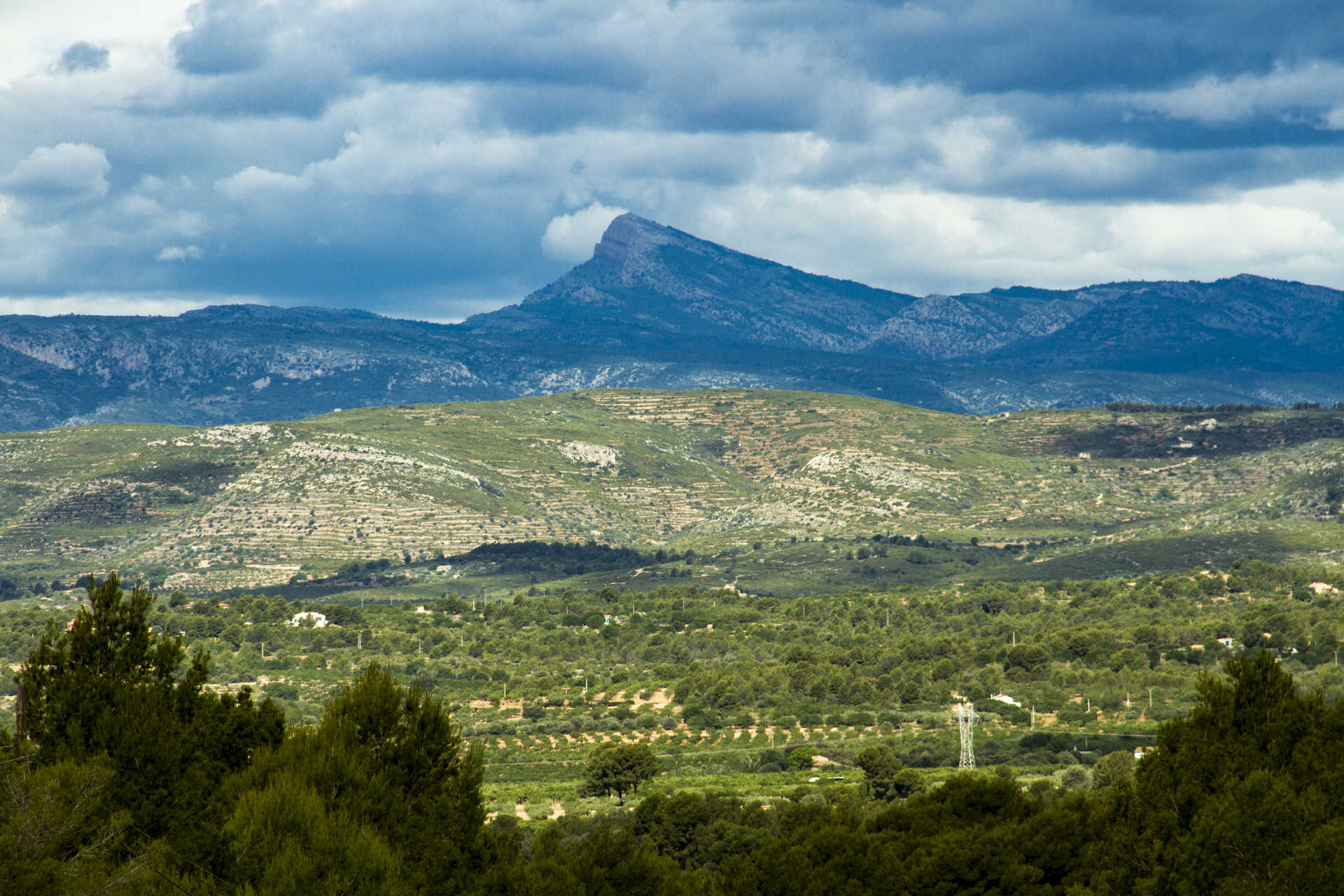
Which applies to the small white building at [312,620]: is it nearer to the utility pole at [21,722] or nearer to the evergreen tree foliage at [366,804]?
the evergreen tree foliage at [366,804]

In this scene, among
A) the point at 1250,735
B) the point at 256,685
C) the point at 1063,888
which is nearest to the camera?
the point at 1250,735

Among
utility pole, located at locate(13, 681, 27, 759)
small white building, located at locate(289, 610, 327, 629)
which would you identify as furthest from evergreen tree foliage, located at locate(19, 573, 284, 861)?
small white building, located at locate(289, 610, 327, 629)

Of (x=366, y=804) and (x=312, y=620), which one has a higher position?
(x=366, y=804)

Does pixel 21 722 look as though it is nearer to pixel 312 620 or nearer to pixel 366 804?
pixel 366 804

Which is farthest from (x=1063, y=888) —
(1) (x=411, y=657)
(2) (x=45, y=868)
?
(1) (x=411, y=657)

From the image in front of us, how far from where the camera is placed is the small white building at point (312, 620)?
18462 centimetres

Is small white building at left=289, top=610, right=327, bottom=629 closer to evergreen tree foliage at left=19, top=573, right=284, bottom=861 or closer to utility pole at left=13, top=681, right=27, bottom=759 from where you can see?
evergreen tree foliage at left=19, top=573, right=284, bottom=861

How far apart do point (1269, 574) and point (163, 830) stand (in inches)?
6691

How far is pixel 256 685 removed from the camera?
148 m

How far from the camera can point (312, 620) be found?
18575 cm

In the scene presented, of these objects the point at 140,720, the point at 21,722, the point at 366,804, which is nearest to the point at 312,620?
the point at 21,722

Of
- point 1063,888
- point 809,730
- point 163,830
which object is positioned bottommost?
point 809,730

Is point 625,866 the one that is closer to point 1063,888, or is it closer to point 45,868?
point 1063,888

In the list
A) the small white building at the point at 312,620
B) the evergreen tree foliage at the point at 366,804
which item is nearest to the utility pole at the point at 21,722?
the evergreen tree foliage at the point at 366,804
